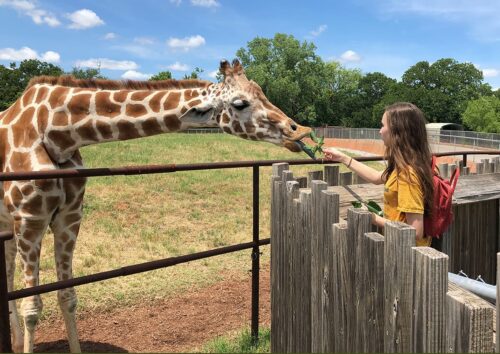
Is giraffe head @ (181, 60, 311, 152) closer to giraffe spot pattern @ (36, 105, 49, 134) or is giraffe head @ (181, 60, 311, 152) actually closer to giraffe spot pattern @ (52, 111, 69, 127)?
giraffe spot pattern @ (52, 111, 69, 127)

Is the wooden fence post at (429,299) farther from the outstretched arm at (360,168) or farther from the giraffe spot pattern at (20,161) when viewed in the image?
the giraffe spot pattern at (20,161)

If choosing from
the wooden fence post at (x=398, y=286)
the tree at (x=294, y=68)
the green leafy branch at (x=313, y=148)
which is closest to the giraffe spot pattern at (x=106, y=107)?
the green leafy branch at (x=313, y=148)

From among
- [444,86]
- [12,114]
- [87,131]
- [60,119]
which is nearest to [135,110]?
[87,131]

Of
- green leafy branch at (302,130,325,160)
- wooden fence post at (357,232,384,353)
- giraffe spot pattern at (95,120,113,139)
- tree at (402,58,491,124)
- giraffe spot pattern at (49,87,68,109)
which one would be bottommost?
wooden fence post at (357,232,384,353)

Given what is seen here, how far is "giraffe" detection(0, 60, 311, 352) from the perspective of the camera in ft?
9.91

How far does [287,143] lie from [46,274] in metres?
4.14

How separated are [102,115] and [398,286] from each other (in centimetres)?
234

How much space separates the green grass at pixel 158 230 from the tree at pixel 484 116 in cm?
4512

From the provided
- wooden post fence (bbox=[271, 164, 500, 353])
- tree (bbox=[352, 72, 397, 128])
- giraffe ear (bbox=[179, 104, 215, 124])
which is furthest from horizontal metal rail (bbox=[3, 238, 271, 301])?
tree (bbox=[352, 72, 397, 128])

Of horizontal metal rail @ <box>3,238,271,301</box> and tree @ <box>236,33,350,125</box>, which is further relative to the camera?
tree @ <box>236,33,350,125</box>

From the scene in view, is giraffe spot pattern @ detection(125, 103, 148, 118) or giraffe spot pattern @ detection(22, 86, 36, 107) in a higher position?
giraffe spot pattern @ detection(22, 86, 36, 107)

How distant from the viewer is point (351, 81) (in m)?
79.2

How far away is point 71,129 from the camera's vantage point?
10.1 ft

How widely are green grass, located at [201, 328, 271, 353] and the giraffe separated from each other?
103 centimetres
